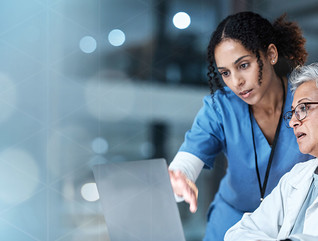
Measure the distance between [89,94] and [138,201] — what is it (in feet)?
2.94

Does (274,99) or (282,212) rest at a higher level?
(274,99)

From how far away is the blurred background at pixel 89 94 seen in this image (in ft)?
5.34

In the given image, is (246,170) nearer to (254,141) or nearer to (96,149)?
(254,141)

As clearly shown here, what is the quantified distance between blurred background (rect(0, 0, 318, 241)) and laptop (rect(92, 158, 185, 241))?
1.93 feet

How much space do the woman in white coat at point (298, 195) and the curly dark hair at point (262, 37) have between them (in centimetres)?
20

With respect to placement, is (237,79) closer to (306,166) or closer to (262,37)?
(262,37)

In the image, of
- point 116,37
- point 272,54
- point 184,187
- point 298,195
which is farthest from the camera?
point 116,37

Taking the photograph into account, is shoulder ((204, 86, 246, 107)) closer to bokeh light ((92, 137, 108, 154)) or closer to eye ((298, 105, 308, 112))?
eye ((298, 105, 308, 112))

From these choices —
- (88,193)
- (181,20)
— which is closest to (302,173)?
(88,193)

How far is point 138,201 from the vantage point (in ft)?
3.99

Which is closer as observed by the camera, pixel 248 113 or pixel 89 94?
pixel 248 113

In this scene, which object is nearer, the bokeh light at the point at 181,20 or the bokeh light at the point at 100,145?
the bokeh light at the point at 100,145

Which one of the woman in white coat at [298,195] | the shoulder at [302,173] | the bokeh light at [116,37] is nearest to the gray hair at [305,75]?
the woman in white coat at [298,195]

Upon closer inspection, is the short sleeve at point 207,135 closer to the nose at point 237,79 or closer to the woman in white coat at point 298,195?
the nose at point 237,79
